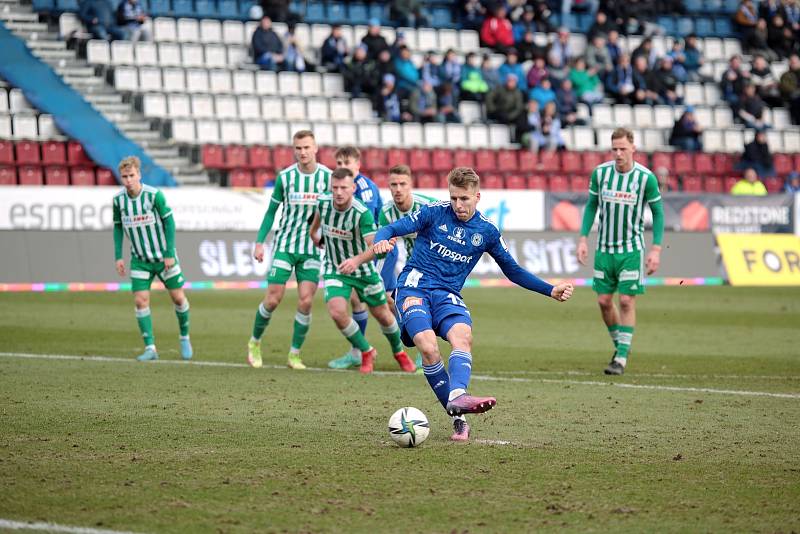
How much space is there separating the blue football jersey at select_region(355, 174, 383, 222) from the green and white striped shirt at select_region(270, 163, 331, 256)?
32 centimetres

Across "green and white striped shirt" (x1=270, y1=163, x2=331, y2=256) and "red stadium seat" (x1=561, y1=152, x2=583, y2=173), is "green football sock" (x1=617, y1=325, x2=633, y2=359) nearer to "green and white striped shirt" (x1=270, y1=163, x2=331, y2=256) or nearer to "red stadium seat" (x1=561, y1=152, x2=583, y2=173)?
"green and white striped shirt" (x1=270, y1=163, x2=331, y2=256)

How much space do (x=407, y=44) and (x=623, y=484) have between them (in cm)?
2521

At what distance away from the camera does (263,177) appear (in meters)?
25.9

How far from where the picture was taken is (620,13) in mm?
34500

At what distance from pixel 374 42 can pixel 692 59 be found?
10009mm

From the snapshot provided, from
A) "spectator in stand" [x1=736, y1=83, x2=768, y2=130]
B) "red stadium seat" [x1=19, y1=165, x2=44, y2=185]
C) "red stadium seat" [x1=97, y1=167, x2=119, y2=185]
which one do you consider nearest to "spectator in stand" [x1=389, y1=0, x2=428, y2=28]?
"spectator in stand" [x1=736, y1=83, x2=768, y2=130]

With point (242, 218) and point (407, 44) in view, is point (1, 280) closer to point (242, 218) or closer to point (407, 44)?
point (242, 218)

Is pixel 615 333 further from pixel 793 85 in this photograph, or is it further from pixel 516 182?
pixel 793 85

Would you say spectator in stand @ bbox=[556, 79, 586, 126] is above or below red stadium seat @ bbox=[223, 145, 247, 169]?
above

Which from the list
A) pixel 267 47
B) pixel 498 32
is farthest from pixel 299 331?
pixel 498 32

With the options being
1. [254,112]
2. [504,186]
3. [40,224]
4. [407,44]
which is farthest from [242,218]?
[407,44]

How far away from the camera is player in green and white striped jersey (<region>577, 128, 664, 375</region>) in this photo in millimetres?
12586

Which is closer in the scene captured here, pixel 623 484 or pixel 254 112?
pixel 623 484

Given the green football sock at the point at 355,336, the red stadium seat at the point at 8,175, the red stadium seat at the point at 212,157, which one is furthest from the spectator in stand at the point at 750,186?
the green football sock at the point at 355,336
